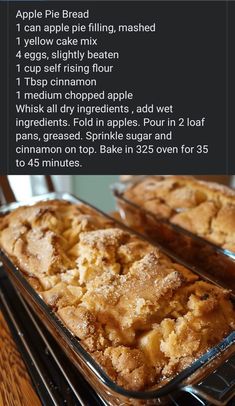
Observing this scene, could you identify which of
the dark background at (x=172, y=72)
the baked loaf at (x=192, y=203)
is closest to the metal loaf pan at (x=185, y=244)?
the baked loaf at (x=192, y=203)

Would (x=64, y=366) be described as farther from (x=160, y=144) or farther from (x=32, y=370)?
(x=160, y=144)

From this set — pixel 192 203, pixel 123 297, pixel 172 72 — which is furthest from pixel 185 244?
pixel 172 72

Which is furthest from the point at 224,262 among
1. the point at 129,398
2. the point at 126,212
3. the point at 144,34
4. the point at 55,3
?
the point at 55,3

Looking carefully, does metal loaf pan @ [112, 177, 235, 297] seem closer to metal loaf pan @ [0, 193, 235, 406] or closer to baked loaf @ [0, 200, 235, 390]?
baked loaf @ [0, 200, 235, 390]

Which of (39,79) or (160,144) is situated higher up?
(39,79)

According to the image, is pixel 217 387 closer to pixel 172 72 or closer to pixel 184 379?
pixel 184 379

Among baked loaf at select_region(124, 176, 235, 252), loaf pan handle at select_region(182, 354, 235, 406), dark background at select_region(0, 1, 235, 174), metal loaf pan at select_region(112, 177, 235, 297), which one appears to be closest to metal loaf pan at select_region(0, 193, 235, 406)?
loaf pan handle at select_region(182, 354, 235, 406)
